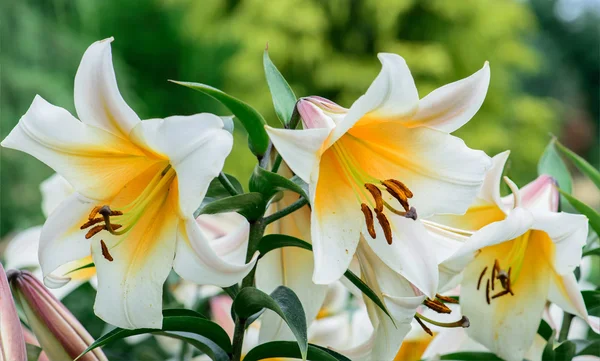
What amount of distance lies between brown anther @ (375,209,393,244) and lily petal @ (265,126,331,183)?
2.6 inches

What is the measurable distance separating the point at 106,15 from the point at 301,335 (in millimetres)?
4915

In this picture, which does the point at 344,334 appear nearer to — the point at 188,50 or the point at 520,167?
the point at 188,50

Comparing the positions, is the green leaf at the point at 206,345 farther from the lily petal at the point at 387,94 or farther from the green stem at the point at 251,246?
the lily petal at the point at 387,94

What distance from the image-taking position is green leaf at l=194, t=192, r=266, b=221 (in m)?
0.48

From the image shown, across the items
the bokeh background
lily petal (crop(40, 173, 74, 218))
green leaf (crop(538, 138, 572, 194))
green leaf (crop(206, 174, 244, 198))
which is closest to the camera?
green leaf (crop(206, 174, 244, 198))

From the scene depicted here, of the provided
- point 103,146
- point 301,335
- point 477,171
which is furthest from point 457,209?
point 103,146

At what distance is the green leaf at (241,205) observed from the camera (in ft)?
1.56

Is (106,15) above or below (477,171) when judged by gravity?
below

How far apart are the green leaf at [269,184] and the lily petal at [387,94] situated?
38 millimetres

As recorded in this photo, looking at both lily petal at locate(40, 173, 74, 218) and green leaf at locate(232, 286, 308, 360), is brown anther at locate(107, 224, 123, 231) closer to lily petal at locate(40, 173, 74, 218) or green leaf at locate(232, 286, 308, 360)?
green leaf at locate(232, 286, 308, 360)

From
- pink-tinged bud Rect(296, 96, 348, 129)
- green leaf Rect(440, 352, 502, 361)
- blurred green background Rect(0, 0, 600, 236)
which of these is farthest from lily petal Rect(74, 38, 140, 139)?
blurred green background Rect(0, 0, 600, 236)

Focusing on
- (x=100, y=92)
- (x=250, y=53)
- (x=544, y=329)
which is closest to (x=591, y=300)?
(x=544, y=329)

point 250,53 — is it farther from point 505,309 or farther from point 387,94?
point 387,94

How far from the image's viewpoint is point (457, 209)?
1.68ft
